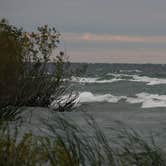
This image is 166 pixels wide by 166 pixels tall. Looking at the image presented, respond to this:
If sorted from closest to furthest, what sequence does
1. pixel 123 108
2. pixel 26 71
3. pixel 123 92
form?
pixel 26 71
pixel 123 108
pixel 123 92

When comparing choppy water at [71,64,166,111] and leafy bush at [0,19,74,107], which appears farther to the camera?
choppy water at [71,64,166,111]

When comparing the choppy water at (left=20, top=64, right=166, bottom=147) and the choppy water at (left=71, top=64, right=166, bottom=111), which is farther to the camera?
the choppy water at (left=71, top=64, right=166, bottom=111)

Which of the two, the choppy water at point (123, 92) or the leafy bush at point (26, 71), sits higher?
the leafy bush at point (26, 71)

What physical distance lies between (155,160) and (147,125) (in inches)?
328

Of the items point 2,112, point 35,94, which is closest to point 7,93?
point 2,112

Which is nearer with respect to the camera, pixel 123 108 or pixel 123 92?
pixel 123 108

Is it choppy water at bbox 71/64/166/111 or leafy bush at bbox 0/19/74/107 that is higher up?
leafy bush at bbox 0/19/74/107

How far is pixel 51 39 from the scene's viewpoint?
42.9 ft

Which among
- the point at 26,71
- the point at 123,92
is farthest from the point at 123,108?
the point at 123,92

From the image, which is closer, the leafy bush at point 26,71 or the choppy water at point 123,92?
the leafy bush at point 26,71

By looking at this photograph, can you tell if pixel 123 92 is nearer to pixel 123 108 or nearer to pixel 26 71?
pixel 123 108

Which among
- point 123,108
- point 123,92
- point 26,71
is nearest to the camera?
point 26,71

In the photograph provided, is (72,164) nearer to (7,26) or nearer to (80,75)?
Answer: (7,26)

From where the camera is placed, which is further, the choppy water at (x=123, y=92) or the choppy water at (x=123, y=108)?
the choppy water at (x=123, y=92)
